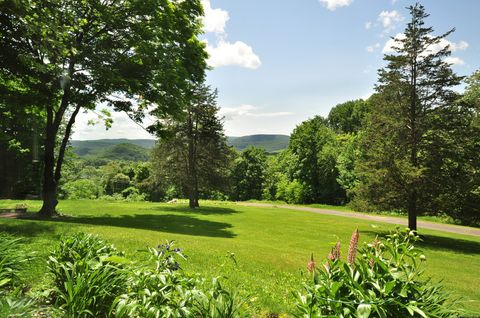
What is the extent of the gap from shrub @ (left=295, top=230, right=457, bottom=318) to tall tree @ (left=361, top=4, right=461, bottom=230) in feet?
59.8

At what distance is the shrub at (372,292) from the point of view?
3104 mm

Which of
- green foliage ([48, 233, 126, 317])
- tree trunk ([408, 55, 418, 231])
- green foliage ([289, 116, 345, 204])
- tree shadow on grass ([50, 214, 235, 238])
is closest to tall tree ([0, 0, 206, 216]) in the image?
tree shadow on grass ([50, 214, 235, 238])

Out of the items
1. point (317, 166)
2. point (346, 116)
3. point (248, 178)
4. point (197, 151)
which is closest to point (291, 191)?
point (317, 166)

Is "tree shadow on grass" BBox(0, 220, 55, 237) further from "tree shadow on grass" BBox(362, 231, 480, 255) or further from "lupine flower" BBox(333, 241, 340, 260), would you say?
"tree shadow on grass" BBox(362, 231, 480, 255)

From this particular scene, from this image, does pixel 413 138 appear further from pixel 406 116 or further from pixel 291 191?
pixel 291 191

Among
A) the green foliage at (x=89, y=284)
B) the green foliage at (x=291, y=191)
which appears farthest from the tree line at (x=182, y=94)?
the green foliage at (x=291, y=191)

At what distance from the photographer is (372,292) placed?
319cm

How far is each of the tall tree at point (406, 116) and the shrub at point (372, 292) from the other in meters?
18.2

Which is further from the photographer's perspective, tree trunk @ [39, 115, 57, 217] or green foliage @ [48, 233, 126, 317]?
tree trunk @ [39, 115, 57, 217]

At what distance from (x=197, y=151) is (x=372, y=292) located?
96.1 ft

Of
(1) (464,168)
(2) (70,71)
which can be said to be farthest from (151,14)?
(1) (464,168)

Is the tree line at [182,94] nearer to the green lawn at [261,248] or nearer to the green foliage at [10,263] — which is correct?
the green lawn at [261,248]

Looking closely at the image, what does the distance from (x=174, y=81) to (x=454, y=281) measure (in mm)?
16016

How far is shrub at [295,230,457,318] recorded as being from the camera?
10.2ft
